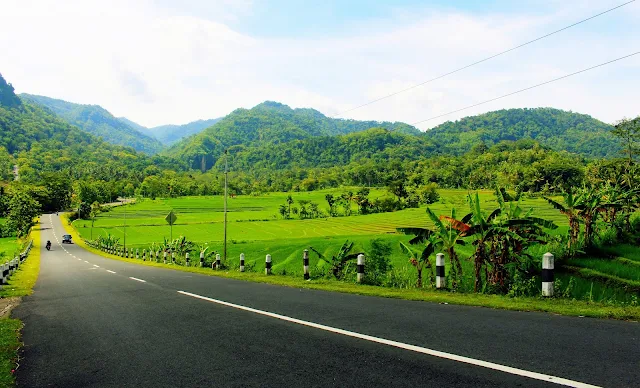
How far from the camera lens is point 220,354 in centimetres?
507

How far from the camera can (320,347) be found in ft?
17.1

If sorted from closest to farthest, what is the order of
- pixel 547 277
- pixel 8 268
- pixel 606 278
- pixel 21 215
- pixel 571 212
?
pixel 547 277 < pixel 606 278 < pixel 571 212 < pixel 8 268 < pixel 21 215

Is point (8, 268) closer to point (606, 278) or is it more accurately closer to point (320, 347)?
point (320, 347)

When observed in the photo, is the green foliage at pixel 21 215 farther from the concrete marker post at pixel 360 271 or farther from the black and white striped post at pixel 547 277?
the black and white striped post at pixel 547 277

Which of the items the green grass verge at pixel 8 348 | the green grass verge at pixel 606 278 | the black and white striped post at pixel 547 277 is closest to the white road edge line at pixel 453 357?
the green grass verge at pixel 8 348

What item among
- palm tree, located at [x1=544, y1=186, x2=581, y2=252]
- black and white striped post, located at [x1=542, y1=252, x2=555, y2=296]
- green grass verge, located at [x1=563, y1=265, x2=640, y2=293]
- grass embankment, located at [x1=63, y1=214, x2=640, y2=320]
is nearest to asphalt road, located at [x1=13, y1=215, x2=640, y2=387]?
grass embankment, located at [x1=63, y1=214, x2=640, y2=320]

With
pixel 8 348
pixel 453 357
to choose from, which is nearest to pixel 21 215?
pixel 8 348

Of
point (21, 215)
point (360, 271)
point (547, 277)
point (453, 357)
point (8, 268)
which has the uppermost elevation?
point (547, 277)

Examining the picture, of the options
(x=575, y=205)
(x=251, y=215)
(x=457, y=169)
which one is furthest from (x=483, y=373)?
(x=457, y=169)

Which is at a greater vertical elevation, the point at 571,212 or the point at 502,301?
the point at 571,212

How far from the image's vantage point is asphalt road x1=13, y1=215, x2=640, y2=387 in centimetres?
411

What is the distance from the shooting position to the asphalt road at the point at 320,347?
13.5 ft

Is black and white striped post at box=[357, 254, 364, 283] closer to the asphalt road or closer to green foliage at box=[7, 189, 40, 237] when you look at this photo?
the asphalt road

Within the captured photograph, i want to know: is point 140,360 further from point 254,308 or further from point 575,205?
point 575,205
